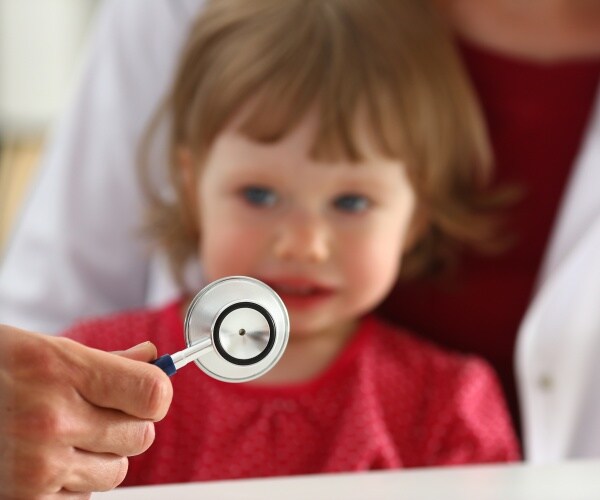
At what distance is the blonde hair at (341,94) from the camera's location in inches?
30.6

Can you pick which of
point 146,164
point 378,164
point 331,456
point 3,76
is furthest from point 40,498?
point 146,164

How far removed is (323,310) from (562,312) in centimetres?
25

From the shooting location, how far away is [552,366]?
0.92 metres

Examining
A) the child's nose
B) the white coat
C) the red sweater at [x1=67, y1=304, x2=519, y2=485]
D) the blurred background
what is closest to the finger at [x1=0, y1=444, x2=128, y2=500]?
the red sweater at [x1=67, y1=304, x2=519, y2=485]

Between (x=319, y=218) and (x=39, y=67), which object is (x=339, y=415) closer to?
(x=319, y=218)

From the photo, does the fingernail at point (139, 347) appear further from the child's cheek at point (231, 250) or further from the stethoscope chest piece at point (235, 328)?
the child's cheek at point (231, 250)

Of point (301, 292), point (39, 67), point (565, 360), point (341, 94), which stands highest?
point (341, 94)

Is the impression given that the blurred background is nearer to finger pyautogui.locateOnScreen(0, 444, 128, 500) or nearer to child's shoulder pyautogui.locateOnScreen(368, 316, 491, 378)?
child's shoulder pyautogui.locateOnScreen(368, 316, 491, 378)

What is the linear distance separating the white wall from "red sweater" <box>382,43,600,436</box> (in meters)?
1.39

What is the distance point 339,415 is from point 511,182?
0.34 meters

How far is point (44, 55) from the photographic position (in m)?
2.54

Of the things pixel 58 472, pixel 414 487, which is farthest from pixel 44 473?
pixel 414 487

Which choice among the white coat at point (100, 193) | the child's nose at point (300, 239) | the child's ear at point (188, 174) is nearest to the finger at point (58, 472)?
the child's nose at point (300, 239)

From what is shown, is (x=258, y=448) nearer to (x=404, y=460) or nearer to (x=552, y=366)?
(x=404, y=460)
